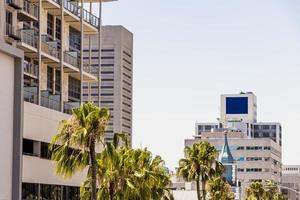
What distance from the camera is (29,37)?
244 ft

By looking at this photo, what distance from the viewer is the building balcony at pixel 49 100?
2989 inches

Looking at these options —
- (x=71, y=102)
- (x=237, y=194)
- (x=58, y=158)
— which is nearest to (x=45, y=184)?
(x=58, y=158)

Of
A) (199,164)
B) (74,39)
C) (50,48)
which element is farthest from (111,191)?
(199,164)

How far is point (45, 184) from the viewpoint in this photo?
68.0 m

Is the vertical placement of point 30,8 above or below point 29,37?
above

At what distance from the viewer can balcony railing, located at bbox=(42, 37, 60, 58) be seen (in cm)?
7888

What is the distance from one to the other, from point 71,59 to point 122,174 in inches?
1001

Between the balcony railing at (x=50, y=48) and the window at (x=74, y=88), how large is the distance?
694 centimetres

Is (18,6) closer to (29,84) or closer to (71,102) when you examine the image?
(29,84)

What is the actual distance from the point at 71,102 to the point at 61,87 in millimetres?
2204

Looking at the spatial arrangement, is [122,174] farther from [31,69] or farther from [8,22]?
[31,69]

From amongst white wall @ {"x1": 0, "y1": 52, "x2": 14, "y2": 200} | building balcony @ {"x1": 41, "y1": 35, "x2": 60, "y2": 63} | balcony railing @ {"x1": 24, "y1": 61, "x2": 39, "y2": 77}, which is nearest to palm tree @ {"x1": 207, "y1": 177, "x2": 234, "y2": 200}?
building balcony @ {"x1": 41, "y1": 35, "x2": 60, "y2": 63}

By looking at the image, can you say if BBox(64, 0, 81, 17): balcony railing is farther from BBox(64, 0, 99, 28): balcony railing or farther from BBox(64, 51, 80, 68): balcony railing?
BBox(64, 51, 80, 68): balcony railing

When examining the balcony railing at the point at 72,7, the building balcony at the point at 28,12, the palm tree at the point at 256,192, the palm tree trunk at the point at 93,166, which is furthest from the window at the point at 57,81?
the palm tree at the point at 256,192
